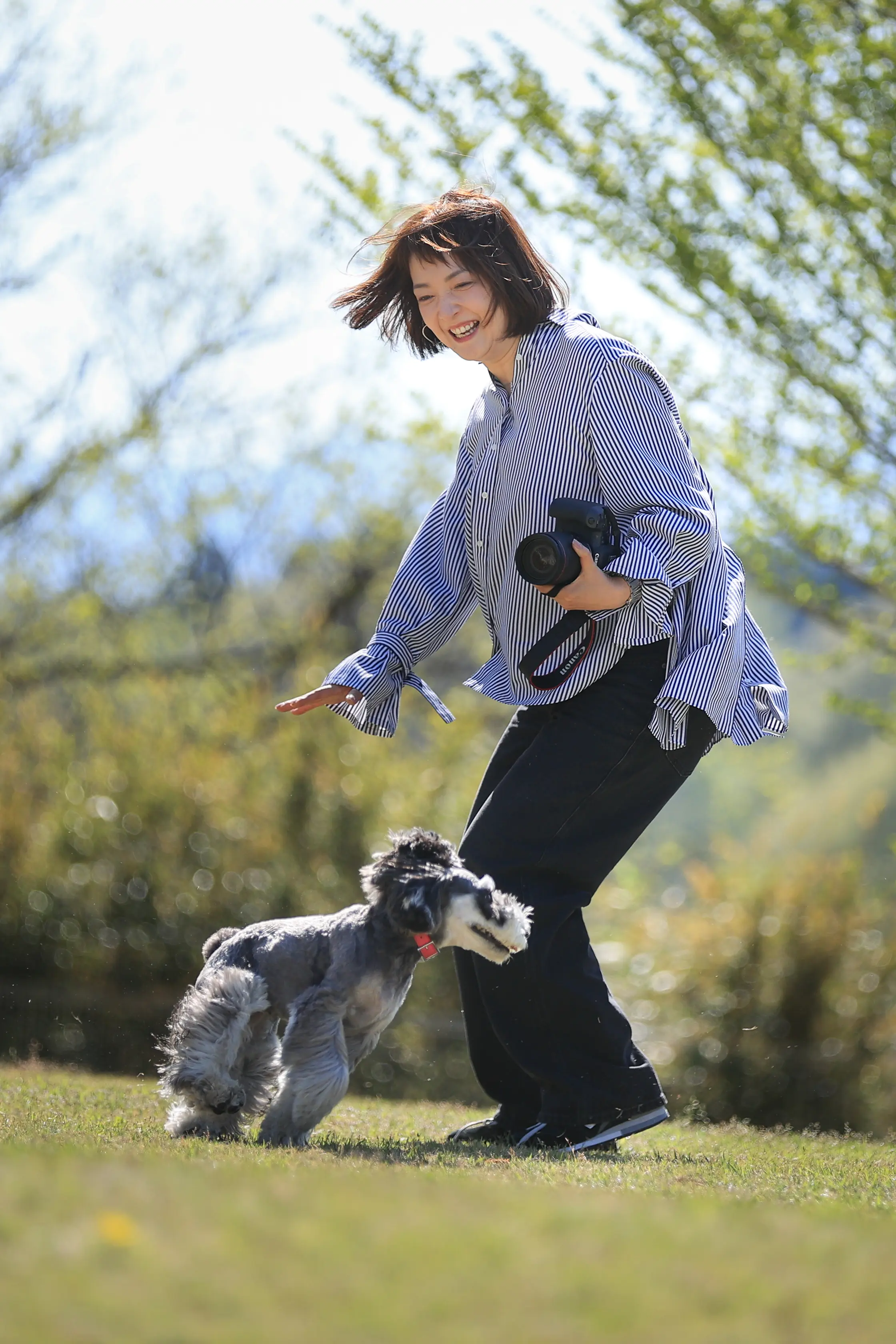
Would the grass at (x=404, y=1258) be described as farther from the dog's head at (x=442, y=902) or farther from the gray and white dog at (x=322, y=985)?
the dog's head at (x=442, y=902)

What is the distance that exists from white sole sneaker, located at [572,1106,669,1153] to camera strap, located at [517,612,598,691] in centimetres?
129

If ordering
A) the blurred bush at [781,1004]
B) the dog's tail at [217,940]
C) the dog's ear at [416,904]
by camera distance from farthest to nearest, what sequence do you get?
the blurred bush at [781,1004] → the dog's tail at [217,940] → the dog's ear at [416,904]

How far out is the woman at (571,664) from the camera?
395 cm

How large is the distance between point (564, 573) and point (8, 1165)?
6.63 feet

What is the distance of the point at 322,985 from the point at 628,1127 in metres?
1.07

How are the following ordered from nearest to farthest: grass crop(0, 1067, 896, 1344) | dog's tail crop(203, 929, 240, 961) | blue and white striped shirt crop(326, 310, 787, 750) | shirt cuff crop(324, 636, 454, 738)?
grass crop(0, 1067, 896, 1344), blue and white striped shirt crop(326, 310, 787, 750), dog's tail crop(203, 929, 240, 961), shirt cuff crop(324, 636, 454, 738)

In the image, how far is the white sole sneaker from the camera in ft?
13.0

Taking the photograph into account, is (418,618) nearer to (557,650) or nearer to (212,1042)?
(557,650)

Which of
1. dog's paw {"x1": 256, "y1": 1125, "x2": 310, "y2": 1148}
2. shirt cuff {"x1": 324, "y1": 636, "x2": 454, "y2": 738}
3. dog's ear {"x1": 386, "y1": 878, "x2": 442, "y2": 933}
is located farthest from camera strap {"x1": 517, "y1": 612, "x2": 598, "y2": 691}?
dog's paw {"x1": 256, "y1": 1125, "x2": 310, "y2": 1148}

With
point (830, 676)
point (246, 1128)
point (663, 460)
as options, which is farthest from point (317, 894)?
point (830, 676)

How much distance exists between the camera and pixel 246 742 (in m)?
10.1

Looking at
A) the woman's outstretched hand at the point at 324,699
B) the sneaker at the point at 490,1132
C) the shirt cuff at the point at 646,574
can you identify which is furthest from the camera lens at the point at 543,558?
Result: the sneaker at the point at 490,1132

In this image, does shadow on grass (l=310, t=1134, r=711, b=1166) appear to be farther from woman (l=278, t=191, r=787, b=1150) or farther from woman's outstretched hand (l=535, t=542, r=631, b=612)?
woman's outstretched hand (l=535, t=542, r=631, b=612)

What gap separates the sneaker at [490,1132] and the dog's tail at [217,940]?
92 cm
